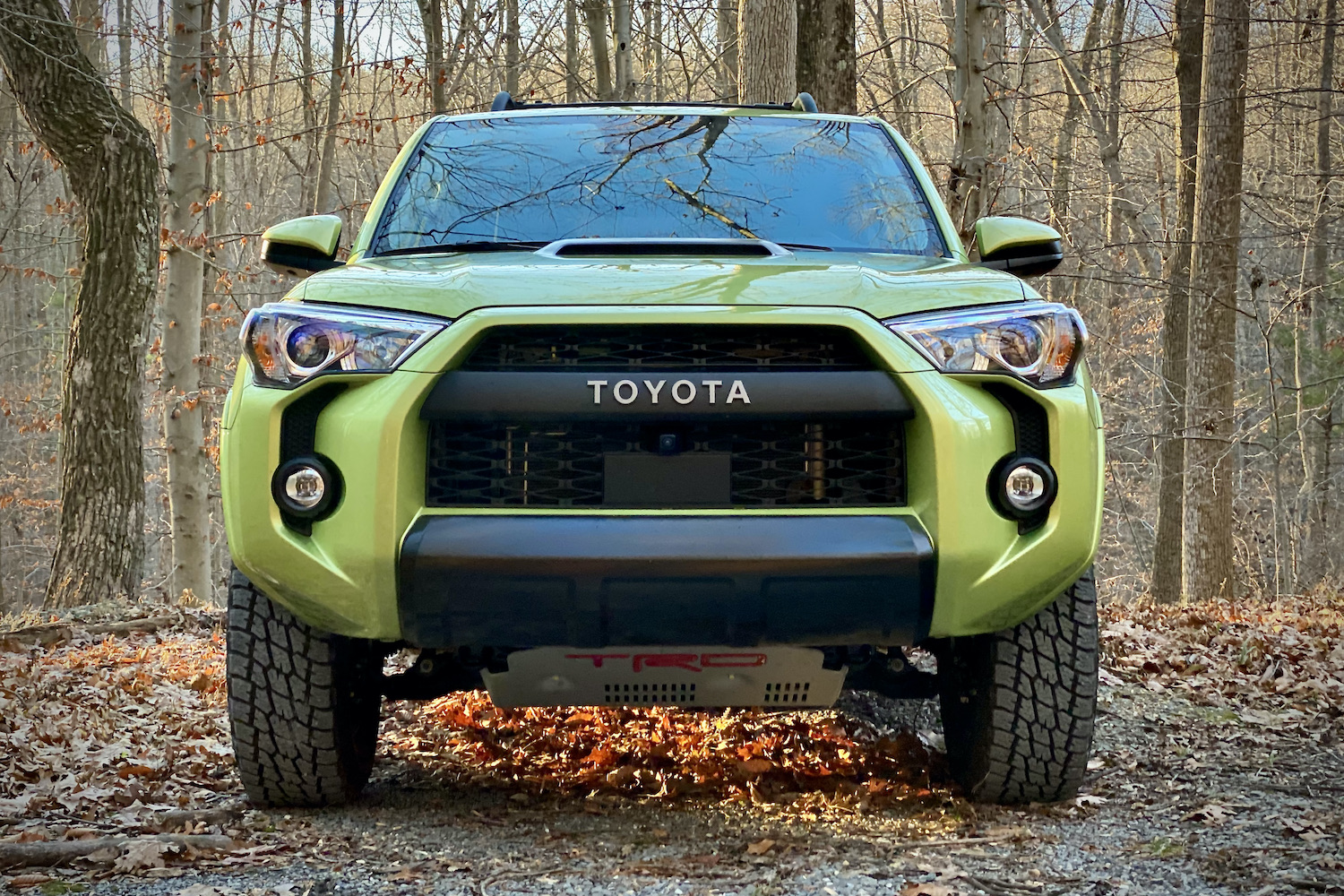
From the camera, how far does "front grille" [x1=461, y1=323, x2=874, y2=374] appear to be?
312 centimetres

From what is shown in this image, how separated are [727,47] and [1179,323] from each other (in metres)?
6.14

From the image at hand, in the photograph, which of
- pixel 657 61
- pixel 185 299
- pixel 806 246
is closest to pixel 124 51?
pixel 185 299

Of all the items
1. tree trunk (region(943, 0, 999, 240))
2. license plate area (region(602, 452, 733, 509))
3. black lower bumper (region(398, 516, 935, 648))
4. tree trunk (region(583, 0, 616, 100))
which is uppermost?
tree trunk (region(583, 0, 616, 100))

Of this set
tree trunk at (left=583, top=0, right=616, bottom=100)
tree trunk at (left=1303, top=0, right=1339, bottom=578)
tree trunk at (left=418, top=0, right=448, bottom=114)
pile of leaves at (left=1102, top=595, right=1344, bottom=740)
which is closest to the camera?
pile of leaves at (left=1102, top=595, right=1344, bottom=740)

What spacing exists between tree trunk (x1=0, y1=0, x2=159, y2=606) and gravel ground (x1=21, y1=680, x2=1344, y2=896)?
5.72m

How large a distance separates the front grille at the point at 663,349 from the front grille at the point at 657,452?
0.47 feet

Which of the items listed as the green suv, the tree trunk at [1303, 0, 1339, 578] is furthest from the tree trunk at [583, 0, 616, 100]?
the green suv

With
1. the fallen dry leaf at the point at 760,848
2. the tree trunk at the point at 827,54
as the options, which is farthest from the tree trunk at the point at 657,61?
the fallen dry leaf at the point at 760,848

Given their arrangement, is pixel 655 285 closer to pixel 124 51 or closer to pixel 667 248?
pixel 667 248

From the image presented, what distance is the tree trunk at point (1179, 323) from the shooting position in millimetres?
13969

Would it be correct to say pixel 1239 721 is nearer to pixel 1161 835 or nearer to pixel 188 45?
pixel 1161 835

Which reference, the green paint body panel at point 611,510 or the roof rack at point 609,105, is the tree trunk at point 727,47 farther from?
the green paint body panel at point 611,510

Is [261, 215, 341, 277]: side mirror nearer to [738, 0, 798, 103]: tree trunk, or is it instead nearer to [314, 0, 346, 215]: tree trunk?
[738, 0, 798, 103]: tree trunk

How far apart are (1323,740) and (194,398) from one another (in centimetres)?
1104
